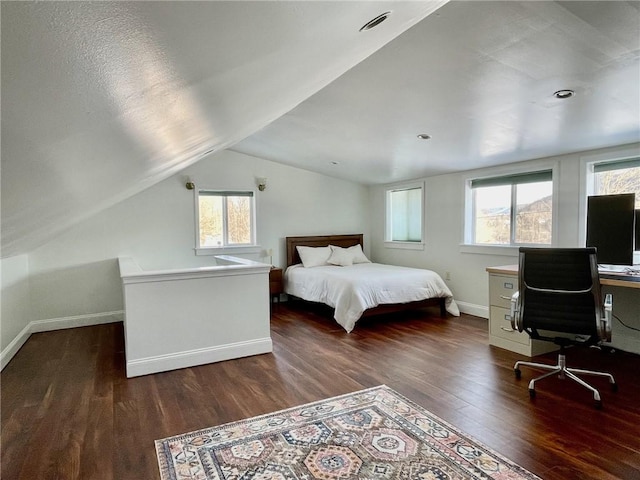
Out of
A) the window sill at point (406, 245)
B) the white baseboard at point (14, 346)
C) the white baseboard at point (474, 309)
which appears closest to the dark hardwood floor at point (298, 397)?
the white baseboard at point (14, 346)

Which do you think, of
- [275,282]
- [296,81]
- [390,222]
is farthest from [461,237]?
[296,81]

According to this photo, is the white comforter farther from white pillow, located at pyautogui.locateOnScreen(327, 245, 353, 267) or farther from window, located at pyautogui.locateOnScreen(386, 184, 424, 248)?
window, located at pyautogui.locateOnScreen(386, 184, 424, 248)

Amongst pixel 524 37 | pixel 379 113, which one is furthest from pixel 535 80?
pixel 379 113

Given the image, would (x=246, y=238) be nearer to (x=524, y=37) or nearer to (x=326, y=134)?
(x=326, y=134)

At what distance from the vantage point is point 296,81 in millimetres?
1912

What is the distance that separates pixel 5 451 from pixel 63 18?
258 centimetres

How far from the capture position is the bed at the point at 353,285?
14.9 ft

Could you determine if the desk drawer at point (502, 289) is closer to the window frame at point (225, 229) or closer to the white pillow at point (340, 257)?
the white pillow at point (340, 257)

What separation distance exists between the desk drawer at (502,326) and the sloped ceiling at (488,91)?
1.69m

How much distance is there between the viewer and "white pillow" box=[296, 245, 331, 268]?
5977mm

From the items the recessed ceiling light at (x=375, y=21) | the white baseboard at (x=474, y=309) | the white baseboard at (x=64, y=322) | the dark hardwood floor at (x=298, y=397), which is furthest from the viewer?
the white baseboard at (x=474, y=309)

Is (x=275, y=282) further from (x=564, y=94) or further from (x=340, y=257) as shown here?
(x=564, y=94)

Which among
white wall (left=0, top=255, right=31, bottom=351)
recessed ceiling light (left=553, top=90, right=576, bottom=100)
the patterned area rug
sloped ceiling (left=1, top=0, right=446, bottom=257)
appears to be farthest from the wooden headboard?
sloped ceiling (left=1, top=0, right=446, bottom=257)

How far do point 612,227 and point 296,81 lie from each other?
9.81ft
